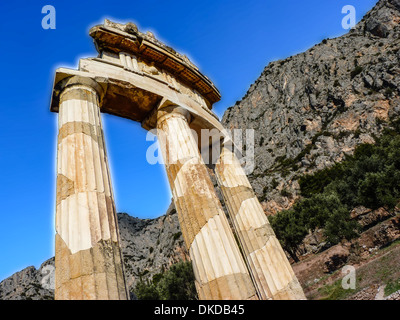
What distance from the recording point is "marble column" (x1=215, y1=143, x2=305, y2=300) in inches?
293

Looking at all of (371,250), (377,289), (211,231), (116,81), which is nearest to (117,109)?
(116,81)

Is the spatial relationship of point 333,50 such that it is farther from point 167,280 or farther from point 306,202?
point 167,280

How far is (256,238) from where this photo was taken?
830cm

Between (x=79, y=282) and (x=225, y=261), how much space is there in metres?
3.06

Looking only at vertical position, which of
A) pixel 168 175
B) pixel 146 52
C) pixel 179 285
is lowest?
pixel 168 175

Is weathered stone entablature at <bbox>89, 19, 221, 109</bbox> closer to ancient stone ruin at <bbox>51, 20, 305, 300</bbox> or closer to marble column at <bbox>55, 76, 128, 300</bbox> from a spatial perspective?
ancient stone ruin at <bbox>51, 20, 305, 300</bbox>

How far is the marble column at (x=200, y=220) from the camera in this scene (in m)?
5.61

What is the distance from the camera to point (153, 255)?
232ft

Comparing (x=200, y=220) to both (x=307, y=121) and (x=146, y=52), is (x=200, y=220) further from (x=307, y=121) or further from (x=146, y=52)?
(x=307, y=121)

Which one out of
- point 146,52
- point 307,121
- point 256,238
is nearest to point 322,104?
point 307,121

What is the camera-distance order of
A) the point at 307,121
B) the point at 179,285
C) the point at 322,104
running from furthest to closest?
the point at 307,121
the point at 322,104
the point at 179,285

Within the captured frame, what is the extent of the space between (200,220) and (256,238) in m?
2.66

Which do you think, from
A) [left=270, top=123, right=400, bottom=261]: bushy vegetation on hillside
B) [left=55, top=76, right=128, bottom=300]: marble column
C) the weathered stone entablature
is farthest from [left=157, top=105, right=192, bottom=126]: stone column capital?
[left=270, top=123, right=400, bottom=261]: bushy vegetation on hillside

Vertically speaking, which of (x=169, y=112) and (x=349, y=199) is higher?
(x=349, y=199)
